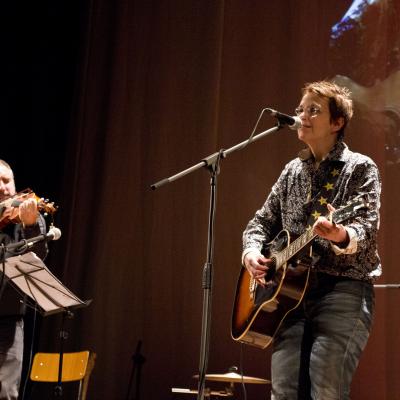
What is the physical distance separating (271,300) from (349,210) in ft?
1.85

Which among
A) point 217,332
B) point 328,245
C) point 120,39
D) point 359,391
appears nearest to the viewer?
point 328,245

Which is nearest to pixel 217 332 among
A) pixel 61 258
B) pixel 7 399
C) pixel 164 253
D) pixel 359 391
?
pixel 164 253

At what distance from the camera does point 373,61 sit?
520 centimetres

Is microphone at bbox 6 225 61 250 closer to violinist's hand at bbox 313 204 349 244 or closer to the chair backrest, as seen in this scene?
the chair backrest

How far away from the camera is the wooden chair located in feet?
15.9

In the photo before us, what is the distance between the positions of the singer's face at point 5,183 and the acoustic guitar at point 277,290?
1.82 metres

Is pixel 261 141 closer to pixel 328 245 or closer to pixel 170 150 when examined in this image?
pixel 170 150

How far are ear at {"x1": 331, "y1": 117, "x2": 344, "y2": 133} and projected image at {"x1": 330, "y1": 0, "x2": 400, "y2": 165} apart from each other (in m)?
2.08

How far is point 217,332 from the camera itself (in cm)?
535

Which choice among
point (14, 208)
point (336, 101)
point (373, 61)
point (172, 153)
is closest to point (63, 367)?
point (14, 208)

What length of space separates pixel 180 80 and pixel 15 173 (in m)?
1.74

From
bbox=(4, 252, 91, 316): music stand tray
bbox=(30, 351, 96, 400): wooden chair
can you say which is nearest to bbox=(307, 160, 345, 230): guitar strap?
A: bbox=(4, 252, 91, 316): music stand tray

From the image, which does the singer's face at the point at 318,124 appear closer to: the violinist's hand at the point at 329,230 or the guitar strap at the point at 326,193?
the guitar strap at the point at 326,193

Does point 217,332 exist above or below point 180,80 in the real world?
below
